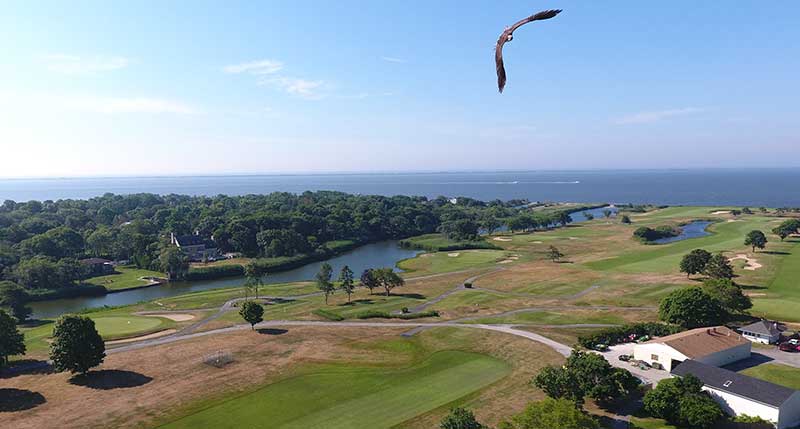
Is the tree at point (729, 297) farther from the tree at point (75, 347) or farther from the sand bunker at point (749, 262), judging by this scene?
the tree at point (75, 347)

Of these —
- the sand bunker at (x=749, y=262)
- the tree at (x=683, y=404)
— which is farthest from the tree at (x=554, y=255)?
the tree at (x=683, y=404)

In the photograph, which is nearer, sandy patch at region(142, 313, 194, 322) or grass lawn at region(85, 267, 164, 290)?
sandy patch at region(142, 313, 194, 322)

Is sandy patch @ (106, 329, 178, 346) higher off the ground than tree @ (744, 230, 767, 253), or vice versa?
tree @ (744, 230, 767, 253)

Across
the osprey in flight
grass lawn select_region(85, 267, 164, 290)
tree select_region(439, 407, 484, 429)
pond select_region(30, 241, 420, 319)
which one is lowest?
pond select_region(30, 241, 420, 319)

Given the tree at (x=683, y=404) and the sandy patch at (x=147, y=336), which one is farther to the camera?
the sandy patch at (x=147, y=336)

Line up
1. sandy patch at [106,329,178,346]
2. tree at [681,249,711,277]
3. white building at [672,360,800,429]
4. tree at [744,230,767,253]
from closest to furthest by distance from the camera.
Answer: white building at [672,360,800,429] → sandy patch at [106,329,178,346] → tree at [681,249,711,277] → tree at [744,230,767,253]

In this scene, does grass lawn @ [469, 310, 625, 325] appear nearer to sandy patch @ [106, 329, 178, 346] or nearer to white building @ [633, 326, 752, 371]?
white building @ [633, 326, 752, 371]

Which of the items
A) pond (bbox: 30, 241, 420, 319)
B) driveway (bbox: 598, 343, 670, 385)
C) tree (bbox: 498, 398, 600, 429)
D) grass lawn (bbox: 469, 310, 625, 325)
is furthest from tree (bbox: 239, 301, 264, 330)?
driveway (bbox: 598, 343, 670, 385)

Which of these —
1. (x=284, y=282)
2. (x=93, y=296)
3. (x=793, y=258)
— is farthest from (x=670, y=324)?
(x=93, y=296)
